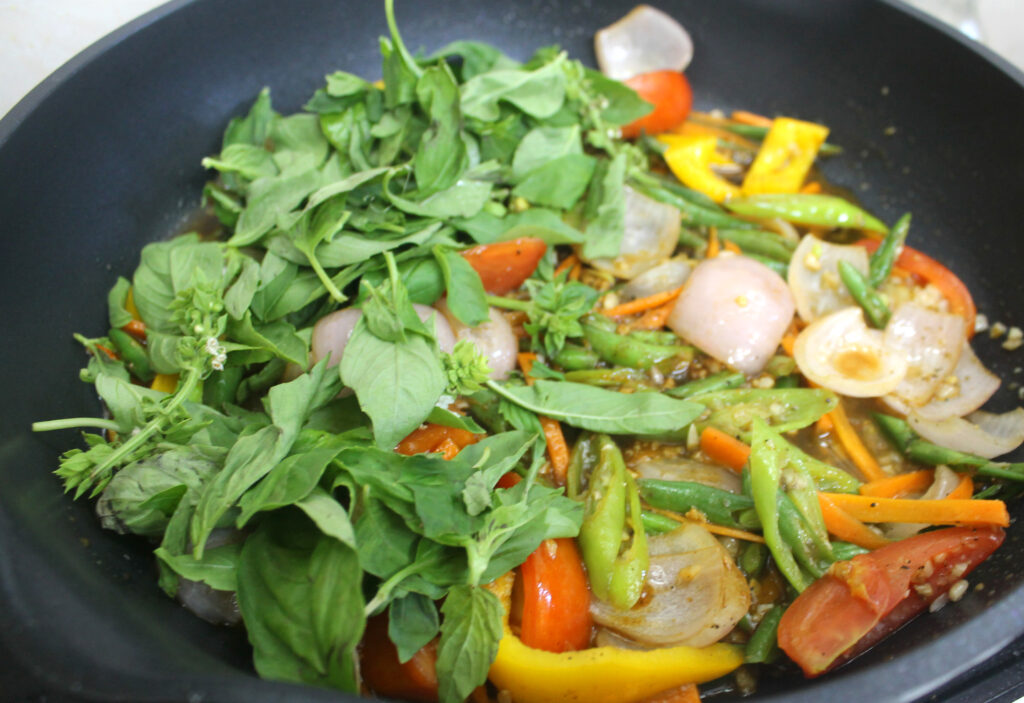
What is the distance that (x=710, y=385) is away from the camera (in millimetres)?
2107

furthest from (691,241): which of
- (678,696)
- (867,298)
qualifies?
(678,696)

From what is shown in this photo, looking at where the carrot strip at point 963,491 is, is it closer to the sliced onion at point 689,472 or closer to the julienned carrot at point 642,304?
the sliced onion at point 689,472

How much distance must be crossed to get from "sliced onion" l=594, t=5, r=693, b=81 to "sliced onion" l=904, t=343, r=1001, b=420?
1702 mm

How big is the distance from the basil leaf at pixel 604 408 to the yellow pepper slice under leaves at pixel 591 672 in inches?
22.5

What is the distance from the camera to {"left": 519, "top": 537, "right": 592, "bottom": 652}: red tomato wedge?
1570mm

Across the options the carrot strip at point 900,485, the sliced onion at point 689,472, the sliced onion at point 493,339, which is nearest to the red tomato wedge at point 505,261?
the sliced onion at point 493,339

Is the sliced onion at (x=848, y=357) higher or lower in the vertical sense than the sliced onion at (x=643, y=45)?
lower

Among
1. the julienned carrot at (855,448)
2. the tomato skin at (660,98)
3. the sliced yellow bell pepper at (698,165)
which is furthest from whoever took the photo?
the tomato skin at (660,98)

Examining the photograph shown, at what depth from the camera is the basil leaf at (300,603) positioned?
4.14ft

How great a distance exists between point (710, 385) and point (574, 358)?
17.0 inches

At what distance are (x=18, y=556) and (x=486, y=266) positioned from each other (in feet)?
4.51

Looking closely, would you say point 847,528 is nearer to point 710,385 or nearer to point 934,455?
point 934,455

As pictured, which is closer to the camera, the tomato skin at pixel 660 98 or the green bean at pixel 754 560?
the green bean at pixel 754 560

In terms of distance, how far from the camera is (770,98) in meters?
3.02
